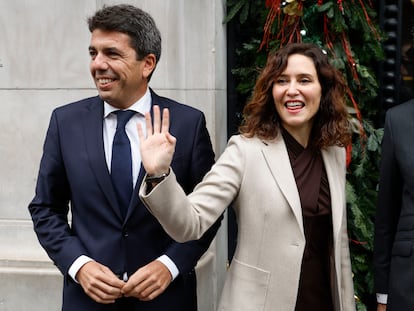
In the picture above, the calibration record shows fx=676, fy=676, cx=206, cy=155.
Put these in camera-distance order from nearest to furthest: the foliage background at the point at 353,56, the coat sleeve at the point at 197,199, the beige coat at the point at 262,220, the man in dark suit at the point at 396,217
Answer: the coat sleeve at the point at 197,199 → the beige coat at the point at 262,220 → the man in dark suit at the point at 396,217 → the foliage background at the point at 353,56

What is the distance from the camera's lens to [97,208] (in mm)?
3127

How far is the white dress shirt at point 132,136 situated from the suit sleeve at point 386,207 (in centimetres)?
100

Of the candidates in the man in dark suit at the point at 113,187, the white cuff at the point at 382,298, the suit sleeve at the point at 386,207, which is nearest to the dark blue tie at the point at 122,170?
the man in dark suit at the point at 113,187

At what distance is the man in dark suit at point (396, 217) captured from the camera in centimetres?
312

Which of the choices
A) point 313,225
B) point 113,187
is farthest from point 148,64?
point 313,225

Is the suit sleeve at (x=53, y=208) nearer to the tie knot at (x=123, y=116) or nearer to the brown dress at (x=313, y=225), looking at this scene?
the tie knot at (x=123, y=116)

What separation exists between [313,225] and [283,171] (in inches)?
11.4

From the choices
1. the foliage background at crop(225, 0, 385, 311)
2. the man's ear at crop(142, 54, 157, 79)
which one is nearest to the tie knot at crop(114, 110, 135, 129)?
the man's ear at crop(142, 54, 157, 79)

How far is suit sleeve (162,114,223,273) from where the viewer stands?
3189 mm

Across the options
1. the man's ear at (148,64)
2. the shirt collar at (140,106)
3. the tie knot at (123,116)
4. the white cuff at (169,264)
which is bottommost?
the white cuff at (169,264)

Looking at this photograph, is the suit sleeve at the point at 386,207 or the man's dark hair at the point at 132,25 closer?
the man's dark hair at the point at 132,25

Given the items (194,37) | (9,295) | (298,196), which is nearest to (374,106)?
(194,37)

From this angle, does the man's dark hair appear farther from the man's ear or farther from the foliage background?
the foliage background

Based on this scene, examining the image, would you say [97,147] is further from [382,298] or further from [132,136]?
[382,298]
